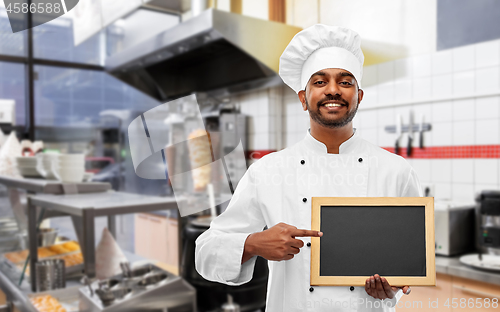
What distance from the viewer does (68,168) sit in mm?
1592

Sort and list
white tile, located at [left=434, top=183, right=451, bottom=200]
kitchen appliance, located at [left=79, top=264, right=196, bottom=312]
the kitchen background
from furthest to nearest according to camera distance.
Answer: white tile, located at [left=434, top=183, right=451, bottom=200] < kitchen appliance, located at [left=79, top=264, right=196, bottom=312] < the kitchen background

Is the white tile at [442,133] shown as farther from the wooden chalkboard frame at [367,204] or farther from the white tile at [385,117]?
the wooden chalkboard frame at [367,204]

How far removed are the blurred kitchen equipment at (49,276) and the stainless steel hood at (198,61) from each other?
1.13 metres

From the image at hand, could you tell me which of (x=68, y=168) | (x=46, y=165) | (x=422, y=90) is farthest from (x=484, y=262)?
(x=46, y=165)

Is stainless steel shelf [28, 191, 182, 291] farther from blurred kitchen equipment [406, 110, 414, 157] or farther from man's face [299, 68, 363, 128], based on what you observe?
blurred kitchen equipment [406, 110, 414, 157]

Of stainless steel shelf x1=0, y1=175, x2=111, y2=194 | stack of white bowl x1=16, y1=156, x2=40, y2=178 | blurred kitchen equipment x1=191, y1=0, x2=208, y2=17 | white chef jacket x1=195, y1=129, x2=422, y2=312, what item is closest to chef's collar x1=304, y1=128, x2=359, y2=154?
white chef jacket x1=195, y1=129, x2=422, y2=312

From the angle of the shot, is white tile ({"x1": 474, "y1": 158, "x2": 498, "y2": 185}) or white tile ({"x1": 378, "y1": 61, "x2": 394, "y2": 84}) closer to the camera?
white tile ({"x1": 378, "y1": 61, "x2": 394, "y2": 84})

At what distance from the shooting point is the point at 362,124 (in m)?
1.54

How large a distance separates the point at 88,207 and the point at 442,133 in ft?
5.28

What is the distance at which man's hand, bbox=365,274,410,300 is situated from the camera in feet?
1.89

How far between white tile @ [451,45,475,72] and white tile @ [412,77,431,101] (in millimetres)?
129

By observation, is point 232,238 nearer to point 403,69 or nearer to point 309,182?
point 309,182

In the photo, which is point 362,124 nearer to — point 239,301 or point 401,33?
point 401,33

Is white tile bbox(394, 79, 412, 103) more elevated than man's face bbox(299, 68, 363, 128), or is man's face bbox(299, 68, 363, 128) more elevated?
white tile bbox(394, 79, 412, 103)
